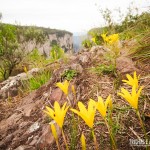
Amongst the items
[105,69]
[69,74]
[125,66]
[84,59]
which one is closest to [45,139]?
[69,74]

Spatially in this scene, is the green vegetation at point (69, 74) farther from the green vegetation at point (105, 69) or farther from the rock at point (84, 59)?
the rock at point (84, 59)

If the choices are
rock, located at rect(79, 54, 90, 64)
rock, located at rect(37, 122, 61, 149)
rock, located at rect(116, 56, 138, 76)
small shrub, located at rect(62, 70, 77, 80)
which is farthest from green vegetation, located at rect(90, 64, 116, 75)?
rock, located at rect(37, 122, 61, 149)

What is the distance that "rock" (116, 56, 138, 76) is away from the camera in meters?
2.60

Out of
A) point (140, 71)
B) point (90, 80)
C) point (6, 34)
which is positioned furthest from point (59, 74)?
point (6, 34)

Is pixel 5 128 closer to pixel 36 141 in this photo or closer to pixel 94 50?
pixel 36 141

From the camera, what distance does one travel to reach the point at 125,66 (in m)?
2.71

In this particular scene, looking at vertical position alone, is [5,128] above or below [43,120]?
below

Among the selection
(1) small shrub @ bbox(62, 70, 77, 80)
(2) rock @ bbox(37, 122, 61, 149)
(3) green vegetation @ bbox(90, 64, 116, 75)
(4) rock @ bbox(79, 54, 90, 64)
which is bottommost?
(2) rock @ bbox(37, 122, 61, 149)

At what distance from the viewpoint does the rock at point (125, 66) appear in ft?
8.54

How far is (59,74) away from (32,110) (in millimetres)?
544

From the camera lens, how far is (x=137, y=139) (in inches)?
62.5

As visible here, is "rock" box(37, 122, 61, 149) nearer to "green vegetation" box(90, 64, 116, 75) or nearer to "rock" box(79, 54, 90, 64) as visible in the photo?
"green vegetation" box(90, 64, 116, 75)

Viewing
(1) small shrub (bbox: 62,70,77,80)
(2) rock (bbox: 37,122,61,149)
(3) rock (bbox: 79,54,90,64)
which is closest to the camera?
(2) rock (bbox: 37,122,61,149)

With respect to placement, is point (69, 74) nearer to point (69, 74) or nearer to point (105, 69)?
point (69, 74)
